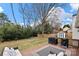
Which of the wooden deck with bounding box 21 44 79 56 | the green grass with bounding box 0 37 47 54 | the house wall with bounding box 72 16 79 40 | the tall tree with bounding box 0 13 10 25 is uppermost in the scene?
the tall tree with bounding box 0 13 10 25

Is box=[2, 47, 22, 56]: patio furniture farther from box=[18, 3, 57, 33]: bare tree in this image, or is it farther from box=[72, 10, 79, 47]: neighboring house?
box=[72, 10, 79, 47]: neighboring house

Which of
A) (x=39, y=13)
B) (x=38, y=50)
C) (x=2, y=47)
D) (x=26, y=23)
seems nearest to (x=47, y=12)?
(x=39, y=13)

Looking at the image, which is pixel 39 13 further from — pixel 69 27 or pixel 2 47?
pixel 2 47

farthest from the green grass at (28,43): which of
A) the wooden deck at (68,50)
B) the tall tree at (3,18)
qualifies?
the tall tree at (3,18)

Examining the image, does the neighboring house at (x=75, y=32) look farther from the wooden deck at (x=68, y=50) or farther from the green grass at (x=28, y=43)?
the green grass at (x=28, y=43)

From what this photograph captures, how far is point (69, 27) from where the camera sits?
1043 mm

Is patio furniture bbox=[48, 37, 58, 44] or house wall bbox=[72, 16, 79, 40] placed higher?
house wall bbox=[72, 16, 79, 40]

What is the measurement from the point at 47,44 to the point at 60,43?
0.09 metres

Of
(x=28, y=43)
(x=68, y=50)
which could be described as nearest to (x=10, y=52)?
(x=28, y=43)

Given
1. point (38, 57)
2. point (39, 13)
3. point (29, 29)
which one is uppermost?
point (39, 13)

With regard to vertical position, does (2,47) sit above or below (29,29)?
below

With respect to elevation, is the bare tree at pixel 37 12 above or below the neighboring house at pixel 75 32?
above

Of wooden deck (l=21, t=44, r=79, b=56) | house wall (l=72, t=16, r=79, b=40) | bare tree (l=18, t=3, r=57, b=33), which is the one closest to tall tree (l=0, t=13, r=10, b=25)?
bare tree (l=18, t=3, r=57, b=33)

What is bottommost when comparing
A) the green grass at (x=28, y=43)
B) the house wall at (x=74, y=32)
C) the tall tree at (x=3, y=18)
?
the green grass at (x=28, y=43)
